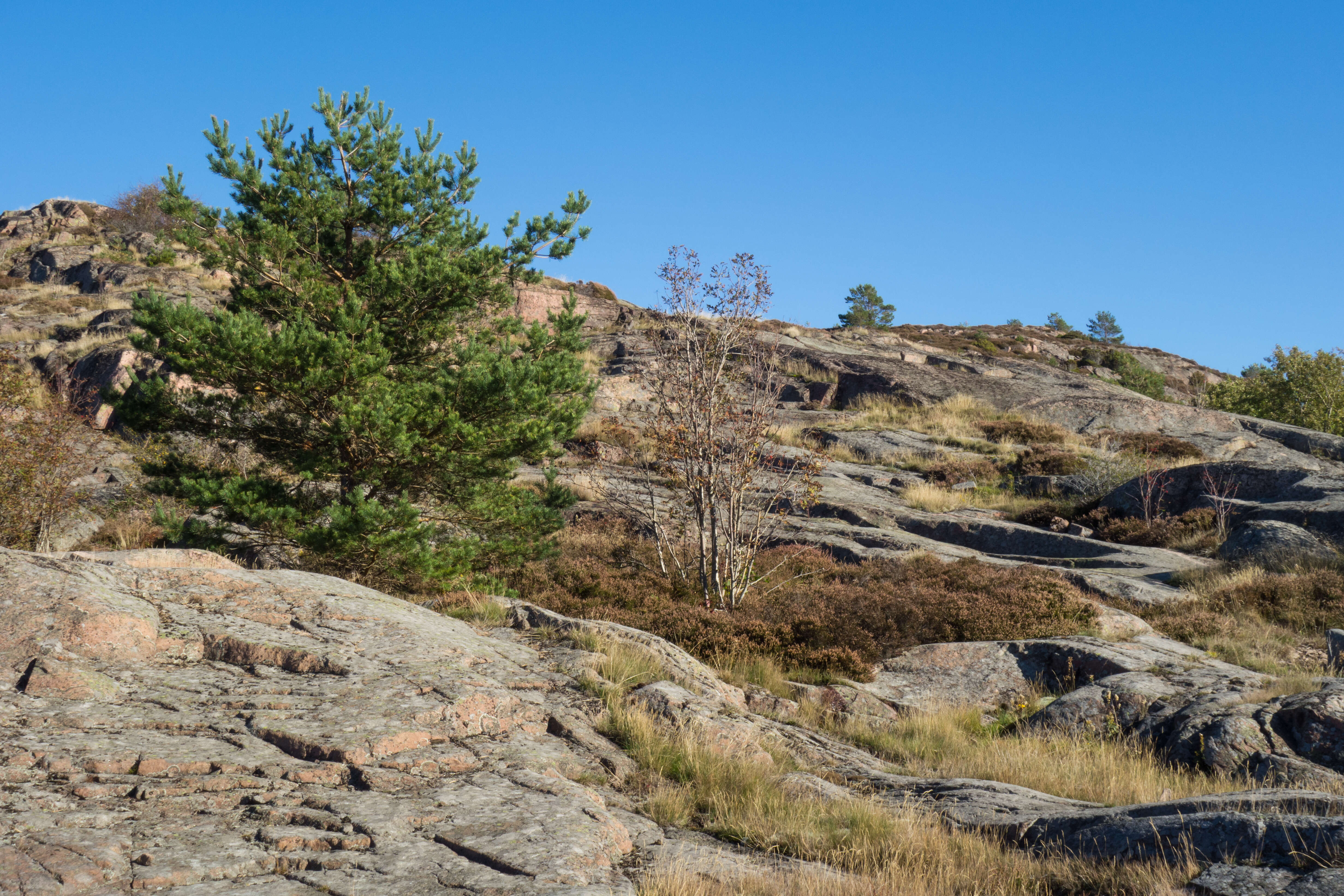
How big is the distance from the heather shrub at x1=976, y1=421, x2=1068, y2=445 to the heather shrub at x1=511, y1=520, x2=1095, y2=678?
1517 cm

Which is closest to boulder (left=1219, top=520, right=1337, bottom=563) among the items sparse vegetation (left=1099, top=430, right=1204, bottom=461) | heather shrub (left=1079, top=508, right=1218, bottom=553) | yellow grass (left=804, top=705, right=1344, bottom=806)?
heather shrub (left=1079, top=508, right=1218, bottom=553)

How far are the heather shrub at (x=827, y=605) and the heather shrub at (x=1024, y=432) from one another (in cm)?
1517

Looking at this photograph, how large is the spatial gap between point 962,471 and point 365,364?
17.7 meters

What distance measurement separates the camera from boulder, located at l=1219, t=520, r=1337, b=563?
43.6 ft

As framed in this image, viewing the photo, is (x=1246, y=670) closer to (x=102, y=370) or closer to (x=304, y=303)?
(x=304, y=303)

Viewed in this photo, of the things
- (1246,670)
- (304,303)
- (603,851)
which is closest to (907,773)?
(603,851)

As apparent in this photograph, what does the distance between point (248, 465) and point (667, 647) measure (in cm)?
1372

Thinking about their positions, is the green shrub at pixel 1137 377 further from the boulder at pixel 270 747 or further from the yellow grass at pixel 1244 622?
the boulder at pixel 270 747

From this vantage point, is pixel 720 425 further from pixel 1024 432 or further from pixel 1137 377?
pixel 1137 377

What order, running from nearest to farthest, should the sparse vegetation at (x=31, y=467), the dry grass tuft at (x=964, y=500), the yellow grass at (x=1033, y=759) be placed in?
the yellow grass at (x=1033, y=759) → the sparse vegetation at (x=31, y=467) → the dry grass tuft at (x=964, y=500)

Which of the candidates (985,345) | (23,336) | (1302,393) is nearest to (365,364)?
(23,336)

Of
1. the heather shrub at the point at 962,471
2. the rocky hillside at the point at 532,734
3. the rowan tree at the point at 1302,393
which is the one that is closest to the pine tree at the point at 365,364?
the rocky hillside at the point at 532,734

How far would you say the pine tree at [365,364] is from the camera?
9969 millimetres

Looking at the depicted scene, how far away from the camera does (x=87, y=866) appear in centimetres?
281
